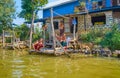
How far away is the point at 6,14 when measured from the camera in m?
41.0

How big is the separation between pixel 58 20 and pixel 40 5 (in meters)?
4.77

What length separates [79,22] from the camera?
2878cm

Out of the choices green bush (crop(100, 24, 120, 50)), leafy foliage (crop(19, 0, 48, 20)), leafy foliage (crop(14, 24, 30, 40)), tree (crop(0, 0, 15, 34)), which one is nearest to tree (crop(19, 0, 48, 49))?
leafy foliage (crop(19, 0, 48, 20))

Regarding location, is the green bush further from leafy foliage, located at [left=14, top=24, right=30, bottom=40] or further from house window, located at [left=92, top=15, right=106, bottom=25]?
leafy foliage, located at [left=14, top=24, right=30, bottom=40]

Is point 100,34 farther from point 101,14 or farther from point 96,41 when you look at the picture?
point 101,14

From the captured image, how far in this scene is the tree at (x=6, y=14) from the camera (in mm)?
40562

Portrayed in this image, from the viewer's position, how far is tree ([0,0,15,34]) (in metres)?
40.6

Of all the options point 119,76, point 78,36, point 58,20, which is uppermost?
point 58,20

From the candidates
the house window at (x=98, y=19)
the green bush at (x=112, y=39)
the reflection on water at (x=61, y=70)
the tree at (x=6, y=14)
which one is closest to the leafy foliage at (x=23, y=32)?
the tree at (x=6, y=14)

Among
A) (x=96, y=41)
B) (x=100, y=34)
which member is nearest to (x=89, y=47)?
(x=96, y=41)

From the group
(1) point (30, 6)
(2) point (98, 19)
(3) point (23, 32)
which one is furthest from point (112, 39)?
(3) point (23, 32)

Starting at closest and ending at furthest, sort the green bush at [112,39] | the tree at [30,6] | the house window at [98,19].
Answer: the green bush at [112,39] → the house window at [98,19] → the tree at [30,6]

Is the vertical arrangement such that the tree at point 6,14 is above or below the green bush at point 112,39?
above

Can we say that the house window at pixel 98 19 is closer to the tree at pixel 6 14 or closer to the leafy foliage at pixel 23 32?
the leafy foliage at pixel 23 32
